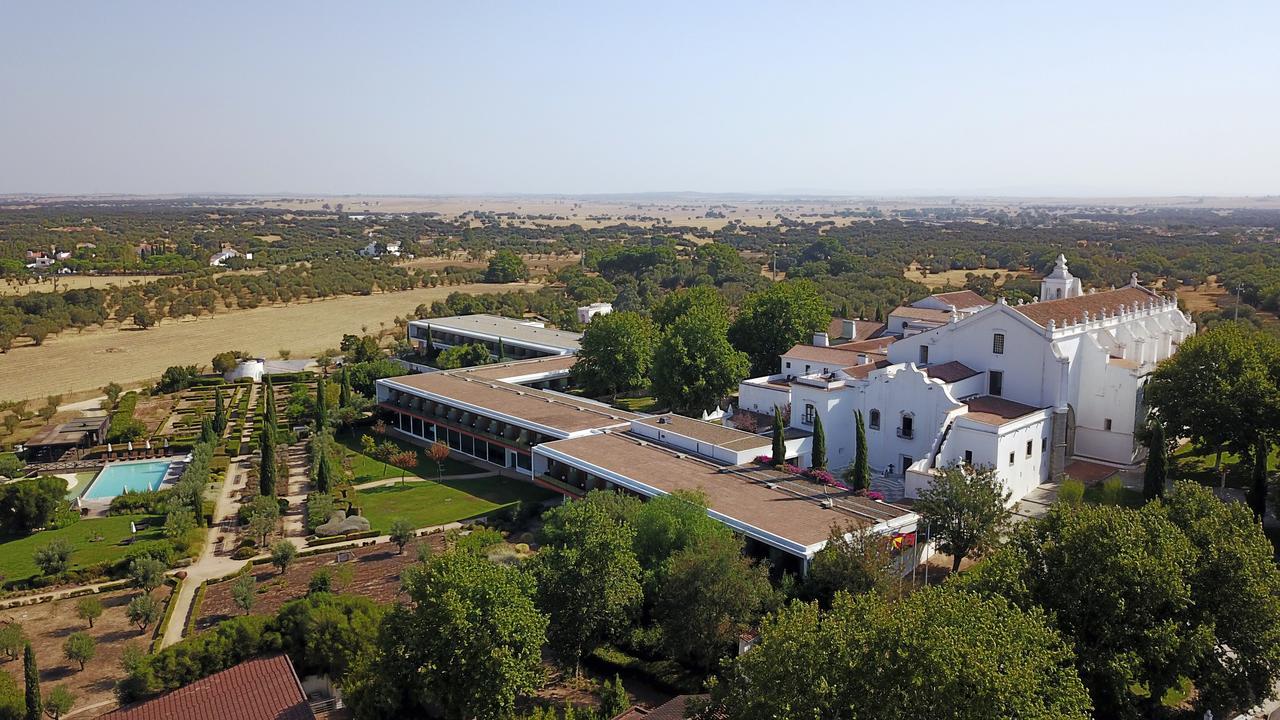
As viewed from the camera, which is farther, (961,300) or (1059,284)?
(961,300)

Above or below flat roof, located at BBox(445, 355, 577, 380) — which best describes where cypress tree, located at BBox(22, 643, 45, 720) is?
below

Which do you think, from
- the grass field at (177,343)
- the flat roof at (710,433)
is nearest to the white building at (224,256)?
the grass field at (177,343)

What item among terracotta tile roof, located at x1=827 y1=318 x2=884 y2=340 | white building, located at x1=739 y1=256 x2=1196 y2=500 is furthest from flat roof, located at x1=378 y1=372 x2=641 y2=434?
terracotta tile roof, located at x1=827 y1=318 x2=884 y2=340

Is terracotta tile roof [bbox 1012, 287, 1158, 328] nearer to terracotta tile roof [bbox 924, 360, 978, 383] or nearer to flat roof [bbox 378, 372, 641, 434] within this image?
terracotta tile roof [bbox 924, 360, 978, 383]

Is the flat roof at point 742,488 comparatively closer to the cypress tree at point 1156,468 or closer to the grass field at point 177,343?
the cypress tree at point 1156,468

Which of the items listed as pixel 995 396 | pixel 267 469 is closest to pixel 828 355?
pixel 995 396

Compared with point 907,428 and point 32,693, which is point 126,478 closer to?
point 32,693

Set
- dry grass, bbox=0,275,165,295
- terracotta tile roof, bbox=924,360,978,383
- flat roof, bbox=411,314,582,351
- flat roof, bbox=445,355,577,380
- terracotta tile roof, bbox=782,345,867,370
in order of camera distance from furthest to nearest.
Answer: dry grass, bbox=0,275,165,295 → flat roof, bbox=411,314,582,351 → flat roof, bbox=445,355,577,380 → terracotta tile roof, bbox=782,345,867,370 → terracotta tile roof, bbox=924,360,978,383
